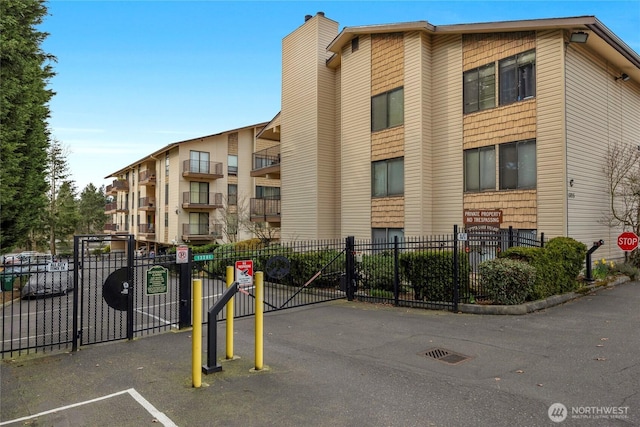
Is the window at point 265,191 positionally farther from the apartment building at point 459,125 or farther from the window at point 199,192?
the apartment building at point 459,125

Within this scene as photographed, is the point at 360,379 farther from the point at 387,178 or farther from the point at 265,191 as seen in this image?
the point at 265,191

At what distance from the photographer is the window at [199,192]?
37.5m

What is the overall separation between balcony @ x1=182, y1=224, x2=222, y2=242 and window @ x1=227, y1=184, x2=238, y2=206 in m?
2.70

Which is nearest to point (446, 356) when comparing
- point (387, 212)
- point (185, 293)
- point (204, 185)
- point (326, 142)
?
point (185, 293)

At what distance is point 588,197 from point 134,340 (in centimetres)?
1436

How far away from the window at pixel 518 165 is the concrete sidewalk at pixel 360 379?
608cm

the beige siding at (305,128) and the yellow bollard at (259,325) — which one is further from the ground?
the beige siding at (305,128)

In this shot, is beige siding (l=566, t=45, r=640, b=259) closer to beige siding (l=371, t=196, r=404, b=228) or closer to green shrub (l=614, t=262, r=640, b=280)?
green shrub (l=614, t=262, r=640, b=280)

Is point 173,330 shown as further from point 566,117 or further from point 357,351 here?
point 566,117

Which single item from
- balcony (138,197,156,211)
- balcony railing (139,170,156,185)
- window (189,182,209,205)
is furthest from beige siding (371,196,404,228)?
balcony (138,197,156,211)

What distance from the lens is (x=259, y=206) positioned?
26438 mm

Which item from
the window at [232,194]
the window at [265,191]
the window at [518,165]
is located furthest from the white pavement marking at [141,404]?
the window at [265,191]

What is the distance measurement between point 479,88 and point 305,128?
29.8ft

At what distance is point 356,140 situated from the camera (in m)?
19.2
